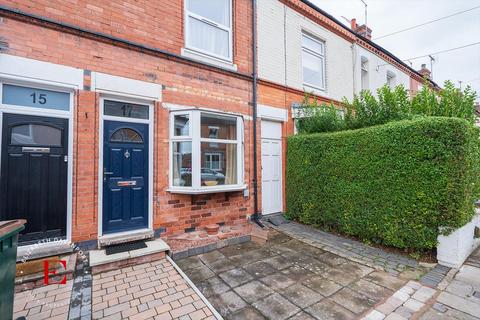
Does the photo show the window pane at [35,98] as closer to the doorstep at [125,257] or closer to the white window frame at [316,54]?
the doorstep at [125,257]

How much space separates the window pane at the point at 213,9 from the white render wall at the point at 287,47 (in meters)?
1.00

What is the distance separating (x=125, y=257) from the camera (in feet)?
12.8

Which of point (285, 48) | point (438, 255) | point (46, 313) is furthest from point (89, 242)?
point (285, 48)

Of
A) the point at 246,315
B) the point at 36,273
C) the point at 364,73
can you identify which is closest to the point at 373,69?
the point at 364,73

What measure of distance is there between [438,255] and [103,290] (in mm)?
5248

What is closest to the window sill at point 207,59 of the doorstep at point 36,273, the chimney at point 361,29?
the doorstep at point 36,273

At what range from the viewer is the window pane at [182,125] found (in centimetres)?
522

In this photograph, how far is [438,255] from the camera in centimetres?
416

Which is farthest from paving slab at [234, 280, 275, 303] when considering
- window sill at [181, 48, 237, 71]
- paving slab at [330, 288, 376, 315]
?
window sill at [181, 48, 237, 71]

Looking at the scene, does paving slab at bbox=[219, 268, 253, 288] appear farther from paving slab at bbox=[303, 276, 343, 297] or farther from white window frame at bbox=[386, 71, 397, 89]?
white window frame at bbox=[386, 71, 397, 89]

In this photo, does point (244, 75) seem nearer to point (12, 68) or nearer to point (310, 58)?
point (310, 58)

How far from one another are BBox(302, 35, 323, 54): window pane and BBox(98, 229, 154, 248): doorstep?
7484 millimetres

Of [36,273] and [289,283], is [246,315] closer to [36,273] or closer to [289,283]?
[289,283]

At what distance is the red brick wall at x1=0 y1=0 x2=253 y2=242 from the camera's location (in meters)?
3.98
